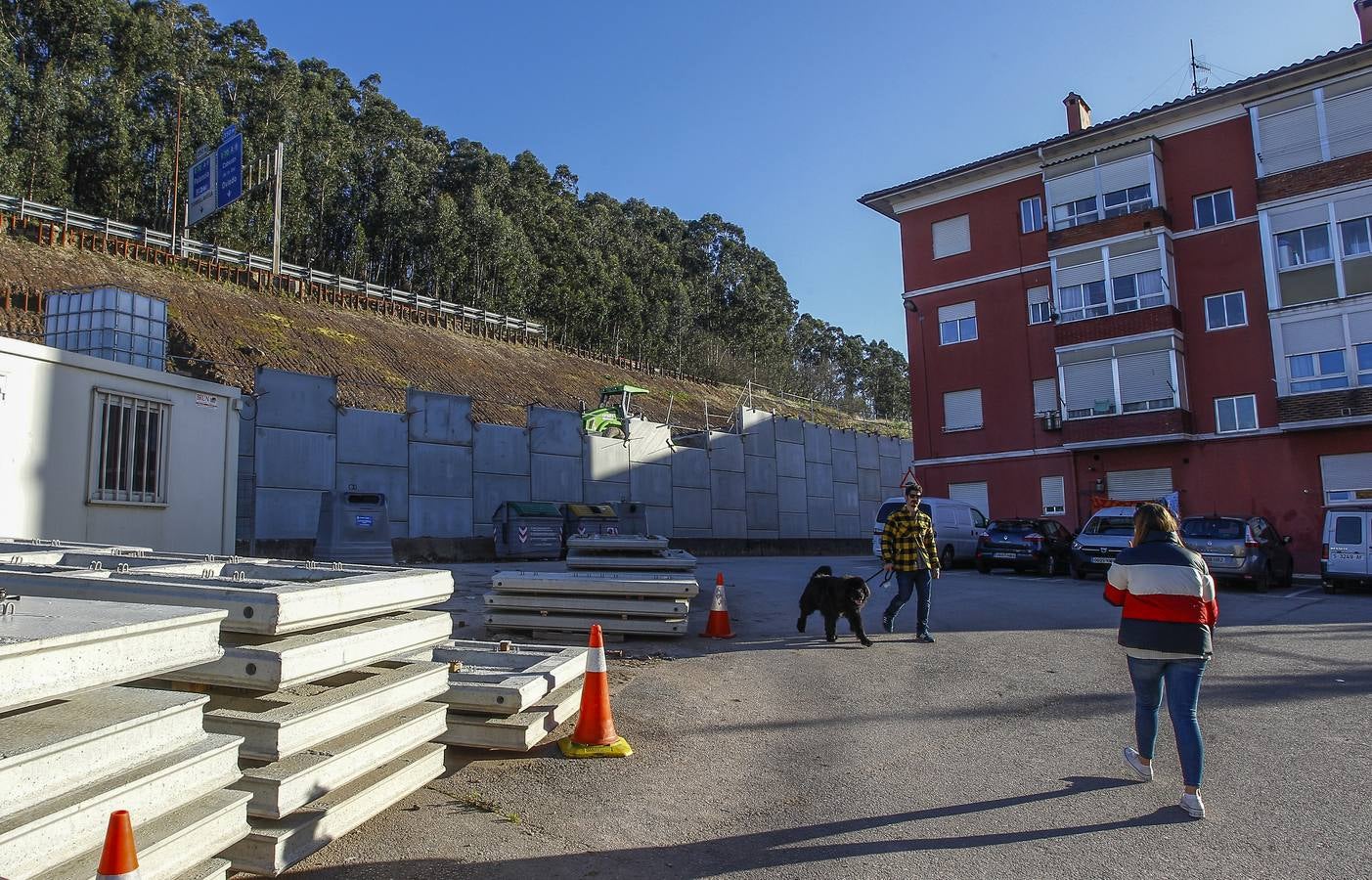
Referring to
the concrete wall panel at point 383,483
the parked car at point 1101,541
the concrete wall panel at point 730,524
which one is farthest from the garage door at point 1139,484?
the concrete wall panel at point 383,483

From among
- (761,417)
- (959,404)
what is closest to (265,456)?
(761,417)

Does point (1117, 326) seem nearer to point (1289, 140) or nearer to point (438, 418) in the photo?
point (1289, 140)

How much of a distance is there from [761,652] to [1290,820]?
5465mm

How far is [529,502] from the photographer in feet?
70.9

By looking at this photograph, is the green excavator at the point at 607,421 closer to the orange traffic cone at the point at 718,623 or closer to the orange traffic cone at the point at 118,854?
the orange traffic cone at the point at 718,623

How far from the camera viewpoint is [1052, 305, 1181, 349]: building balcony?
86.4ft

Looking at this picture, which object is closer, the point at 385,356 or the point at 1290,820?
the point at 1290,820

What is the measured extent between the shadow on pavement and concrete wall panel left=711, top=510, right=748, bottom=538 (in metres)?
24.7

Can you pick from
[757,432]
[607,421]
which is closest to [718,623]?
[607,421]

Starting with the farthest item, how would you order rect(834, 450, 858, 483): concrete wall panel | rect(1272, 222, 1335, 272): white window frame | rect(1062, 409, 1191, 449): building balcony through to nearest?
rect(834, 450, 858, 483): concrete wall panel < rect(1062, 409, 1191, 449): building balcony < rect(1272, 222, 1335, 272): white window frame

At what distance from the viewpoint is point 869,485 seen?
123ft

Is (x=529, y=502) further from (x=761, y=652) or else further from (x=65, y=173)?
(x=65, y=173)

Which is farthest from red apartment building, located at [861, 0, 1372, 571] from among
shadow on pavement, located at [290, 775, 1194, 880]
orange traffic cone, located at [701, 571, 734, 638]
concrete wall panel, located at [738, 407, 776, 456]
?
shadow on pavement, located at [290, 775, 1194, 880]

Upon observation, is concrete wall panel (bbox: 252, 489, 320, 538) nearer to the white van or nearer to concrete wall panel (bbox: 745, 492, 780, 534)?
the white van
